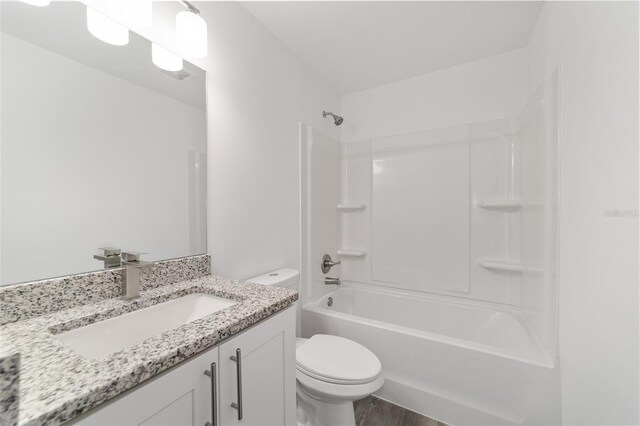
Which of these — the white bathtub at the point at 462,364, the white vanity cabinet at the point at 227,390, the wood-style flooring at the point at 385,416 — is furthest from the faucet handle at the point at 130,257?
the wood-style flooring at the point at 385,416

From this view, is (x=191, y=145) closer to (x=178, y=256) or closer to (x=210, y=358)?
(x=178, y=256)

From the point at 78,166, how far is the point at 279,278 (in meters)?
1.04

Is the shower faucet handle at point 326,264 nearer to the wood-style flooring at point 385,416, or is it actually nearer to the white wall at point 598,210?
→ the wood-style flooring at point 385,416

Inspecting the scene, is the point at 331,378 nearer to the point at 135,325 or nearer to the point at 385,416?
the point at 385,416

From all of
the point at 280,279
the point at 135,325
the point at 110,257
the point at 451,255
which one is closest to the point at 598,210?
the point at 451,255

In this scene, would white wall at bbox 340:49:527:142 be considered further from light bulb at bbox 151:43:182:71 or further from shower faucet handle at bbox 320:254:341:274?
light bulb at bbox 151:43:182:71

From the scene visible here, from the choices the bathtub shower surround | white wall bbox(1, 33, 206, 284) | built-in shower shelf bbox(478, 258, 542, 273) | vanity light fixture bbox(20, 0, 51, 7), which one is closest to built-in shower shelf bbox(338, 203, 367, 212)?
the bathtub shower surround

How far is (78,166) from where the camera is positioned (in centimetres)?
84

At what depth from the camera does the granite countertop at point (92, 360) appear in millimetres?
415

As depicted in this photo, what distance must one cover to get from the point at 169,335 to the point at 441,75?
252 cm

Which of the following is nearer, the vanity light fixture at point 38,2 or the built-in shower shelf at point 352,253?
the vanity light fixture at point 38,2

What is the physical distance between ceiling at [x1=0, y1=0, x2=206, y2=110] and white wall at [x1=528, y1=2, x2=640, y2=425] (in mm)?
1641

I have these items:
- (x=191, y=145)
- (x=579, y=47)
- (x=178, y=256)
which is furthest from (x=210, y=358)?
(x=579, y=47)

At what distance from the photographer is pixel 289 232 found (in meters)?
1.85
